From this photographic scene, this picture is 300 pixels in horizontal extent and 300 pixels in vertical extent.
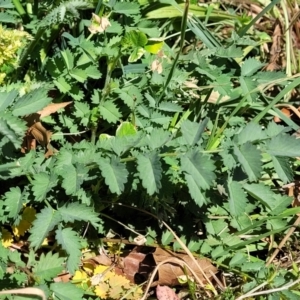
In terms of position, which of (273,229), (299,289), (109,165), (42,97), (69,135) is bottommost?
(299,289)

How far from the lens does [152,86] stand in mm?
1936

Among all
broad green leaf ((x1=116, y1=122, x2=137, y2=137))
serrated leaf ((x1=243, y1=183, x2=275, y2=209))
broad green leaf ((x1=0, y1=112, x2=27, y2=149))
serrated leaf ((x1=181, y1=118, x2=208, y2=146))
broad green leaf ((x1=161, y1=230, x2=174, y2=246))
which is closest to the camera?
broad green leaf ((x1=0, y1=112, x2=27, y2=149))

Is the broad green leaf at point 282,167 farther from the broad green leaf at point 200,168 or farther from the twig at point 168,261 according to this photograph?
the twig at point 168,261

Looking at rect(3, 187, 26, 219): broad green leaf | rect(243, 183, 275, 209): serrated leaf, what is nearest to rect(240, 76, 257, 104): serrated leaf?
rect(243, 183, 275, 209): serrated leaf

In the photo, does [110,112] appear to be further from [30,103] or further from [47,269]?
[47,269]

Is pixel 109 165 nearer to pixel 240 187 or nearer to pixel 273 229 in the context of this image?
pixel 240 187

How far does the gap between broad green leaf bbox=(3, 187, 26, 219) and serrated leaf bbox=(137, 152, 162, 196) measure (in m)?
0.40

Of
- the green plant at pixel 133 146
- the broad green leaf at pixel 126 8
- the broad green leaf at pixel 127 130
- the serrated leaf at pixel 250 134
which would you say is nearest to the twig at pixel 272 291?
the green plant at pixel 133 146

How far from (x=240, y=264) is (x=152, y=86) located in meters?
0.67

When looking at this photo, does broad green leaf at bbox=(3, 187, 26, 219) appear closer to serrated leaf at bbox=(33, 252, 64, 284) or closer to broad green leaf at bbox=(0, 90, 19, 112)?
serrated leaf at bbox=(33, 252, 64, 284)

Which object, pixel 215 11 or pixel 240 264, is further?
pixel 215 11

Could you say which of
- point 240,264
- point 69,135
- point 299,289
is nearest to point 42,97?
point 69,135

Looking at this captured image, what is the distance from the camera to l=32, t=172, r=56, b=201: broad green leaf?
158 centimetres

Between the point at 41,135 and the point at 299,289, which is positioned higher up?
the point at 41,135
